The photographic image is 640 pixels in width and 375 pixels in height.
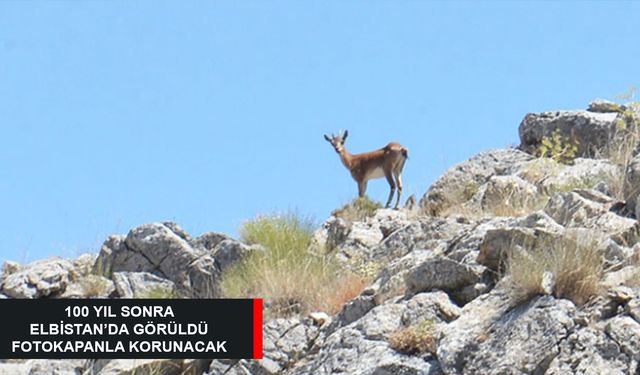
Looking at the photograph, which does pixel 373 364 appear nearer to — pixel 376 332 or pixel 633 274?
pixel 376 332

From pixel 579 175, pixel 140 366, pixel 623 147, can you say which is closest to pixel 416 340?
pixel 140 366

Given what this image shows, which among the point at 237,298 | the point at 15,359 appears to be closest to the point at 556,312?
the point at 237,298

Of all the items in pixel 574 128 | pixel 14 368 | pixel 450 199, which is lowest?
pixel 14 368

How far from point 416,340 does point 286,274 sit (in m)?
3.96

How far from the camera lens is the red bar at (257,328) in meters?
14.2

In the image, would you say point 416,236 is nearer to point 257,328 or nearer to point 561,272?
point 257,328

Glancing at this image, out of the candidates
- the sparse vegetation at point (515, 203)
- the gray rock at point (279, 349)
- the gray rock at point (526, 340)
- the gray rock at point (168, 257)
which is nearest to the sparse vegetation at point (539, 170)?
the sparse vegetation at point (515, 203)

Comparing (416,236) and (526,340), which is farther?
(416,236)

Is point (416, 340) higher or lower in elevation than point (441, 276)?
lower

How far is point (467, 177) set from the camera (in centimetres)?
2067

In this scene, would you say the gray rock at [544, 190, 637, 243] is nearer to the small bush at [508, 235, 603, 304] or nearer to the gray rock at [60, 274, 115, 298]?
the small bush at [508, 235, 603, 304]

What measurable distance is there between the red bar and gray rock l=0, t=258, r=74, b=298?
2.88 meters

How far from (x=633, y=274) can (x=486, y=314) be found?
135cm

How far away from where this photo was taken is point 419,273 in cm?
1353
